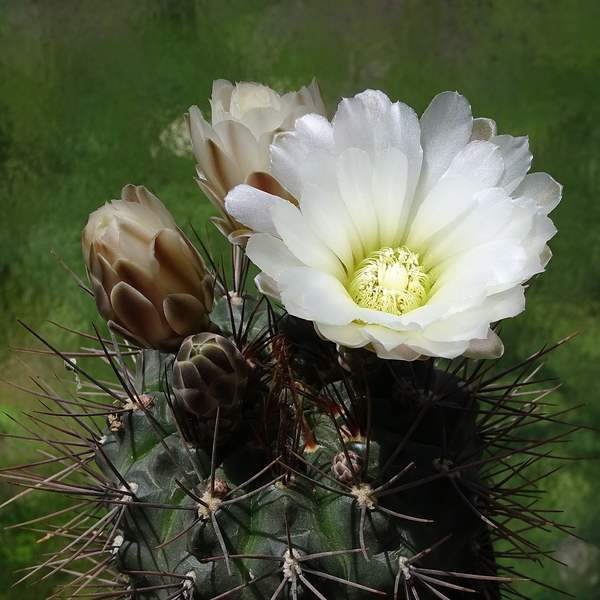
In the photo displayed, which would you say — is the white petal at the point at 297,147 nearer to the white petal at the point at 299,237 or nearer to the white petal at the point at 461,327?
the white petal at the point at 299,237

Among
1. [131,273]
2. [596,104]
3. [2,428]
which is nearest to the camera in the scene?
[131,273]

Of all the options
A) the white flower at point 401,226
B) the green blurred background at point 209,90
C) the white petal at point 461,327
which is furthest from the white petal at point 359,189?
the green blurred background at point 209,90

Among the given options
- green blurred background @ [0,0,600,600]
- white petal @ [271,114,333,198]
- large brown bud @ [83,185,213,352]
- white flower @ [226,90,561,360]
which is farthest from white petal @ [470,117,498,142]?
green blurred background @ [0,0,600,600]

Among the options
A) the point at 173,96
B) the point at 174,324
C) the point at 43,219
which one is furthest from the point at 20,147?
the point at 174,324

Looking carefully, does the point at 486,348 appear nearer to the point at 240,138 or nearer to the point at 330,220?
the point at 330,220

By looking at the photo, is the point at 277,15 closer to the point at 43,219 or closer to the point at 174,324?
the point at 43,219

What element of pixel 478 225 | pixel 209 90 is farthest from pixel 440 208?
pixel 209 90
